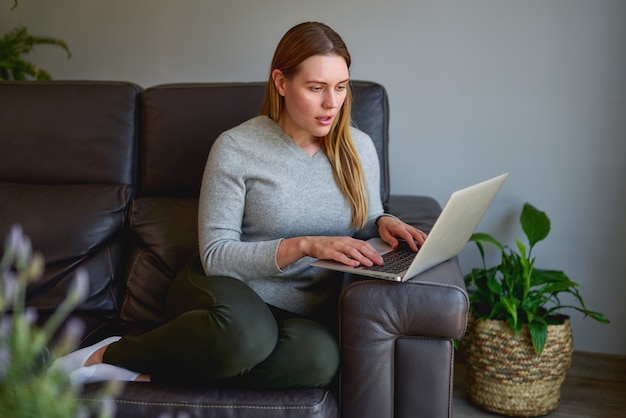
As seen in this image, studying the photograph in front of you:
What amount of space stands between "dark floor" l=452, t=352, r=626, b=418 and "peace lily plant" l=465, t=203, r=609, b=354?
228 mm

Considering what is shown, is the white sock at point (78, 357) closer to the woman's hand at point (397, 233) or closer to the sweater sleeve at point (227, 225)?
the sweater sleeve at point (227, 225)

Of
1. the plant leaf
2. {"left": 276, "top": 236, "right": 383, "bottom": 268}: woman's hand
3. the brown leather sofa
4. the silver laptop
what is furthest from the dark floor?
{"left": 276, "top": 236, "right": 383, "bottom": 268}: woman's hand

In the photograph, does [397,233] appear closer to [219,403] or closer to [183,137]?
[219,403]

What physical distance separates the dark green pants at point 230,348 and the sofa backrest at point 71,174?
1.58 feet

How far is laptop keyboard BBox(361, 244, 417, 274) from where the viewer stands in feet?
5.34

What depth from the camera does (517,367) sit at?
219 cm

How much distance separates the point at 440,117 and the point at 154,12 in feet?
3.39

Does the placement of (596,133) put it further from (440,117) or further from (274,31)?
(274,31)

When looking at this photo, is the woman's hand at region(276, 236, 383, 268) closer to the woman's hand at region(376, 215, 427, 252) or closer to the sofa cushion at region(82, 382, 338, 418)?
the woman's hand at region(376, 215, 427, 252)

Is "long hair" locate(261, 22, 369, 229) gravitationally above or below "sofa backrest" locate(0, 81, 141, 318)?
above

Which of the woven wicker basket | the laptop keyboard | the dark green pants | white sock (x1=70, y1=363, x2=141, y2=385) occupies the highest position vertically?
the laptop keyboard

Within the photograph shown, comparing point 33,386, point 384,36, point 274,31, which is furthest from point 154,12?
point 33,386

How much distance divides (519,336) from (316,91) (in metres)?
0.90

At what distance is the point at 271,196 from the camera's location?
6.03 ft
